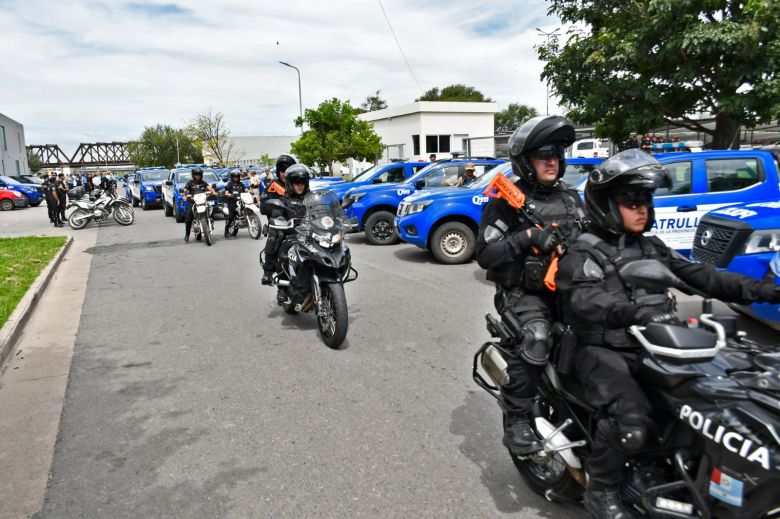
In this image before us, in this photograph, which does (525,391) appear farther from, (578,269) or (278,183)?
(278,183)

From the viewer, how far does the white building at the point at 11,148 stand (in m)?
58.6

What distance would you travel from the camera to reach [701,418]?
206cm

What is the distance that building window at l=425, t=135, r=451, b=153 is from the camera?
45156 millimetres

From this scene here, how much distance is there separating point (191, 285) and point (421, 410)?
18.9ft

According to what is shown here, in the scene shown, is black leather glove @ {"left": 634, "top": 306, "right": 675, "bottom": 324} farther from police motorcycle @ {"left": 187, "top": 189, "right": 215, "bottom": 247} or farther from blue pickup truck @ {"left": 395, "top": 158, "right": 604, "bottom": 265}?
police motorcycle @ {"left": 187, "top": 189, "right": 215, "bottom": 247}

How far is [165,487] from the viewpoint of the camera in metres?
3.36

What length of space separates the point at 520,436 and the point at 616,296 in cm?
95

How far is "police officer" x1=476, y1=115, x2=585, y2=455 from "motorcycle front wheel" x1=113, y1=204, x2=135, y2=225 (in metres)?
18.4

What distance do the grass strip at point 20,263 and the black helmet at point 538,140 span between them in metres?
6.14

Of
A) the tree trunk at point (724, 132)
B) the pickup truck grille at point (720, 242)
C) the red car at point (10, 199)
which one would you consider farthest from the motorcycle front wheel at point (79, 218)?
the pickup truck grille at point (720, 242)

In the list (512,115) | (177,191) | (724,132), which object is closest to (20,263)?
(177,191)

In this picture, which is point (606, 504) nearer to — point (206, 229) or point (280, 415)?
point (280, 415)

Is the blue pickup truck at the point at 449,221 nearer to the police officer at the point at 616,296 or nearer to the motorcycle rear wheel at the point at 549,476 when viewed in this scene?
the motorcycle rear wheel at the point at 549,476

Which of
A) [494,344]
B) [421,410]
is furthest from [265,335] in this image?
[494,344]
